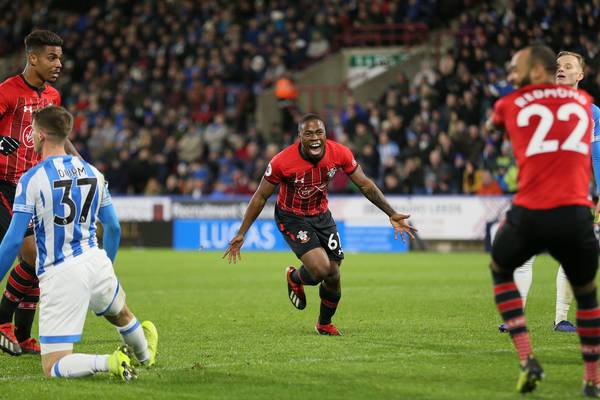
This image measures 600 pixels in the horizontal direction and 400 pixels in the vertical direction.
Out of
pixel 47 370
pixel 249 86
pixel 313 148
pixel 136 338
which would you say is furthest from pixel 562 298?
pixel 249 86

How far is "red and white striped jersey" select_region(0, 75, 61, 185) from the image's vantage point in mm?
8961

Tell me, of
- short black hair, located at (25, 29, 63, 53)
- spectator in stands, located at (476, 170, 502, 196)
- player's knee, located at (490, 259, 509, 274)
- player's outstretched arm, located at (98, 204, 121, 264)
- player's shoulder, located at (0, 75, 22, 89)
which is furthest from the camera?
spectator in stands, located at (476, 170, 502, 196)

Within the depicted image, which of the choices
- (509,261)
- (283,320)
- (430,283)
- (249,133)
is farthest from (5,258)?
(249,133)

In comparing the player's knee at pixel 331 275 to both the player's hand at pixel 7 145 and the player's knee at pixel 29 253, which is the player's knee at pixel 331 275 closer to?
the player's knee at pixel 29 253

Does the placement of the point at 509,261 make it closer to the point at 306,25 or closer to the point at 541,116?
the point at 541,116

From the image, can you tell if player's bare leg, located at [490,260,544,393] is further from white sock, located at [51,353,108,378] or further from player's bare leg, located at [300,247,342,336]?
player's bare leg, located at [300,247,342,336]

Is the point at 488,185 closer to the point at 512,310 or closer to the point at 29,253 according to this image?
the point at 29,253

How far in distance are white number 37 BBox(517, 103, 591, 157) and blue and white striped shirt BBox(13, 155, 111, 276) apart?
2.96 metres

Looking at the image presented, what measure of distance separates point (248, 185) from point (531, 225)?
20878 mm

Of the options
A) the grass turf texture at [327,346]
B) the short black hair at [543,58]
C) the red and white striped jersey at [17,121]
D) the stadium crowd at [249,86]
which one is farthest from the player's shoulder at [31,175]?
the stadium crowd at [249,86]

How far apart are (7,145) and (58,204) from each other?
2.14 m

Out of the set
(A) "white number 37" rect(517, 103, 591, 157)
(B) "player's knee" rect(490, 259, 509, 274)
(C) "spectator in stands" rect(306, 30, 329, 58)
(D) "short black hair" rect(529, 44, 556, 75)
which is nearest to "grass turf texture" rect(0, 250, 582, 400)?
(B) "player's knee" rect(490, 259, 509, 274)

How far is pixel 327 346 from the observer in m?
9.11

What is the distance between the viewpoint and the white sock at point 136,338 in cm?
758
